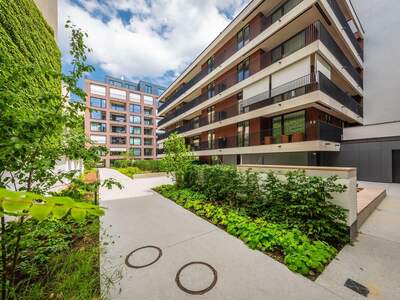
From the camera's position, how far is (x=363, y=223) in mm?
4906

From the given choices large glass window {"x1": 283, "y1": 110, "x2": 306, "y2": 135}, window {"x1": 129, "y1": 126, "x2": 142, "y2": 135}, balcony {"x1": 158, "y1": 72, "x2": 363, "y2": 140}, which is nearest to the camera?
balcony {"x1": 158, "y1": 72, "x2": 363, "y2": 140}

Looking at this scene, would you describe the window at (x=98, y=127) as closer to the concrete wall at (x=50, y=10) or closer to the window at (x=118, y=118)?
the window at (x=118, y=118)

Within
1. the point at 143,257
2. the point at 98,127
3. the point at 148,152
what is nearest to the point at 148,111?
the point at 148,152

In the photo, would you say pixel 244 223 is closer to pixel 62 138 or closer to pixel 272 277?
pixel 272 277

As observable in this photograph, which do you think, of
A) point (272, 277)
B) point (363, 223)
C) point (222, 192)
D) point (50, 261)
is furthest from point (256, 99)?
point (50, 261)

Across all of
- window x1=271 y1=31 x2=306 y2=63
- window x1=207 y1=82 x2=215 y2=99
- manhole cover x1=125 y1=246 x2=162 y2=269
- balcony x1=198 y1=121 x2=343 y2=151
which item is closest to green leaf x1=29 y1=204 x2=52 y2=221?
manhole cover x1=125 y1=246 x2=162 y2=269

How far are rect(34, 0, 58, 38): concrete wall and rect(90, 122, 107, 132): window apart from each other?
1300 inches

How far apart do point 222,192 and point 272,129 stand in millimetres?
8849

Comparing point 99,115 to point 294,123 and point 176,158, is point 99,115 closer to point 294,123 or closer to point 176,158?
point 176,158

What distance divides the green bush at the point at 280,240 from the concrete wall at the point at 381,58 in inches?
616

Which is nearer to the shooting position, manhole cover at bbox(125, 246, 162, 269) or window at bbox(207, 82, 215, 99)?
manhole cover at bbox(125, 246, 162, 269)

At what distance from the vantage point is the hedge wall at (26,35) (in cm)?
445

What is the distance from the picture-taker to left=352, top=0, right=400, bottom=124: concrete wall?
1273cm

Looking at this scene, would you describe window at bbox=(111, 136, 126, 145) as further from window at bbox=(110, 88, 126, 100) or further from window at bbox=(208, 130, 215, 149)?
window at bbox=(208, 130, 215, 149)
